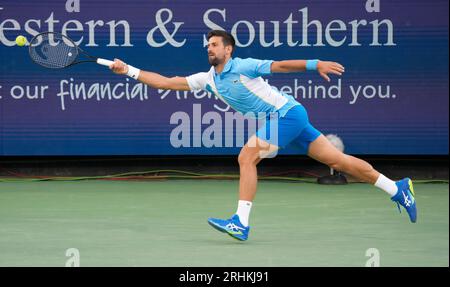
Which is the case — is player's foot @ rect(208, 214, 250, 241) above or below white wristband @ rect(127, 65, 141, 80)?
below

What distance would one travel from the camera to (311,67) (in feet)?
22.0

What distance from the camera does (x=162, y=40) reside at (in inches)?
423

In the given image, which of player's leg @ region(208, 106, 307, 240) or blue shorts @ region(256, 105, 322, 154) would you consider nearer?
player's leg @ region(208, 106, 307, 240)

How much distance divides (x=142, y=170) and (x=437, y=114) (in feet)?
10.6

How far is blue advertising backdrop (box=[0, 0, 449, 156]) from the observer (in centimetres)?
1066

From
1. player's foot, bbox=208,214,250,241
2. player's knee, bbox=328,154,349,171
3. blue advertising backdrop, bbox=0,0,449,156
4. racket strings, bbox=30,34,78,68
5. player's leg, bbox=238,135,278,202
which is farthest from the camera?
blue advertising backdrop, bbox=0,0,449,156

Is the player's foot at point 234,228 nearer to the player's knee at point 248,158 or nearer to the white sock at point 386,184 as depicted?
the player's knee at point 248,158

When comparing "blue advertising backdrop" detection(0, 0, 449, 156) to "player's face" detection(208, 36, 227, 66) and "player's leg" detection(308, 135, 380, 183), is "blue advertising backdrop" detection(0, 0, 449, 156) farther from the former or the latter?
"player's face" detection(208, 36, 227, 66)

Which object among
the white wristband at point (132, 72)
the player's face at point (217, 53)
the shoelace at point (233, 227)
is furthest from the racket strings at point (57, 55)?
the shoelace at point (233, 227)

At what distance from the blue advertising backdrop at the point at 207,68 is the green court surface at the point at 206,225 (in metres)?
0.48

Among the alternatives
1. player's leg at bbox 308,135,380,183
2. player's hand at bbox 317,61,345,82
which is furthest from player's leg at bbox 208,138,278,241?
player's hand at bbox 317,61,345,82

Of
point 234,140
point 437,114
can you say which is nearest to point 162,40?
point 234,140

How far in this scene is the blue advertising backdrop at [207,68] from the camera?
10656mm

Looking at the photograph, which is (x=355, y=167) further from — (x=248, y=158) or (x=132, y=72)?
(x=132, y=72)
